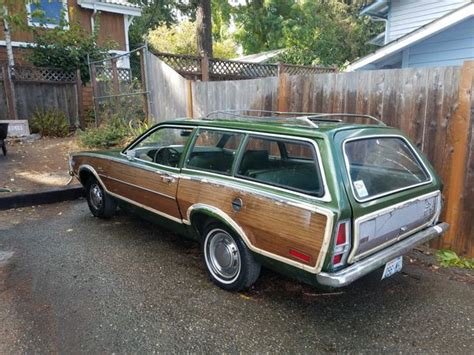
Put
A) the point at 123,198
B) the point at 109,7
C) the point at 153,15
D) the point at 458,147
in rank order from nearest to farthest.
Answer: the point at 458,147, the point at 123,198, the point at 109,7, the point at 153,15

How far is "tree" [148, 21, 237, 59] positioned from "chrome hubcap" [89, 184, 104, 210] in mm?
23835

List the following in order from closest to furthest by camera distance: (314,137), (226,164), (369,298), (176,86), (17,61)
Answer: (314,137)
(369,298)
(226,164)
(176,86)
(17,61)

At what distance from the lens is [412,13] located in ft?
36.7

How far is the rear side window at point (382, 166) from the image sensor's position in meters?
2.92

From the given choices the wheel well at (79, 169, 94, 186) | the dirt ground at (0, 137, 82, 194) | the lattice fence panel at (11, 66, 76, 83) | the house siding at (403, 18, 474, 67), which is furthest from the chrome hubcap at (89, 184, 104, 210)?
the lattice fence panel at (11, 66, 76, 83)

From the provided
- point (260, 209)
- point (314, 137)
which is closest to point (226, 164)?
→ point (260, 209)

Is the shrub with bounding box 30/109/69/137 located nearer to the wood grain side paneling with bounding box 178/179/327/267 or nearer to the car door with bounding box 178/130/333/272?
the car door with bounding box 178/130/333/272

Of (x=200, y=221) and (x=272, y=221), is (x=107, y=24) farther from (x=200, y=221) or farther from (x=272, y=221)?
(x=272, y=221)

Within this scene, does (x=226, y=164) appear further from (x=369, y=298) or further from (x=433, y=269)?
(x=433, y=269)

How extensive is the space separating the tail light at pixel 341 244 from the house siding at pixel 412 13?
33.7 ft

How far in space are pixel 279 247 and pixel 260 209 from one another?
0.33 m

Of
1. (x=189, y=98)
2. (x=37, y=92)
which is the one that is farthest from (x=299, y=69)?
(x=37, y=92)

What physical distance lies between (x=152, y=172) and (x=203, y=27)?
11.3m

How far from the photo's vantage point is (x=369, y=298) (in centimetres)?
331
